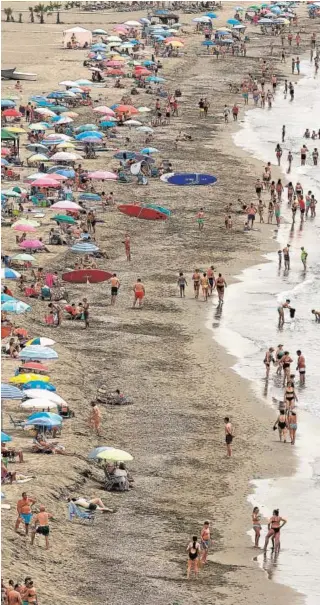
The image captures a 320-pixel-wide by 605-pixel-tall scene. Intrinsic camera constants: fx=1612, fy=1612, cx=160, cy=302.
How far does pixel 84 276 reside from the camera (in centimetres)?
4241

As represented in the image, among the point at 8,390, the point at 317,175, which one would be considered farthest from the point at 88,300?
the point at 317,175

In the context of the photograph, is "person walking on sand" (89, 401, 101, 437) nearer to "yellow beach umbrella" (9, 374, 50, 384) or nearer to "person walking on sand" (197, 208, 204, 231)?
"yellow beach umbrella" (9, 374, 50, 384)

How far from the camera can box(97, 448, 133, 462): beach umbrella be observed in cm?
2814

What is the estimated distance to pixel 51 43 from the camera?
87188 mm

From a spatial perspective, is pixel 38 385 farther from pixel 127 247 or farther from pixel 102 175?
pixel 102 175

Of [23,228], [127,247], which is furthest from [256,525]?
[23,228]

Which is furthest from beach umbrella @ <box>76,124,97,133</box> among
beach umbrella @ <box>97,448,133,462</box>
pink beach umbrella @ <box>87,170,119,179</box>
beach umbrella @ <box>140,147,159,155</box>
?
beach umbrella @ <box>97,448,133,462</box>

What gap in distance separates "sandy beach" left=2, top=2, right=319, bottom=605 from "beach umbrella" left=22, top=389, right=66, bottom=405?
2.30ft

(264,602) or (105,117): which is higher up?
(105,117)

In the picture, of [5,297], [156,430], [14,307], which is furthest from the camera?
[5,297]

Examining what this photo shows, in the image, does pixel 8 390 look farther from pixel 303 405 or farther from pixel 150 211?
pixel 150 211

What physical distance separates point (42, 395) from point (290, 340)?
11557 millimetres

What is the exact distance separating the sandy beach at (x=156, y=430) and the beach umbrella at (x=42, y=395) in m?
0.70

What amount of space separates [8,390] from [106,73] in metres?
49.5
